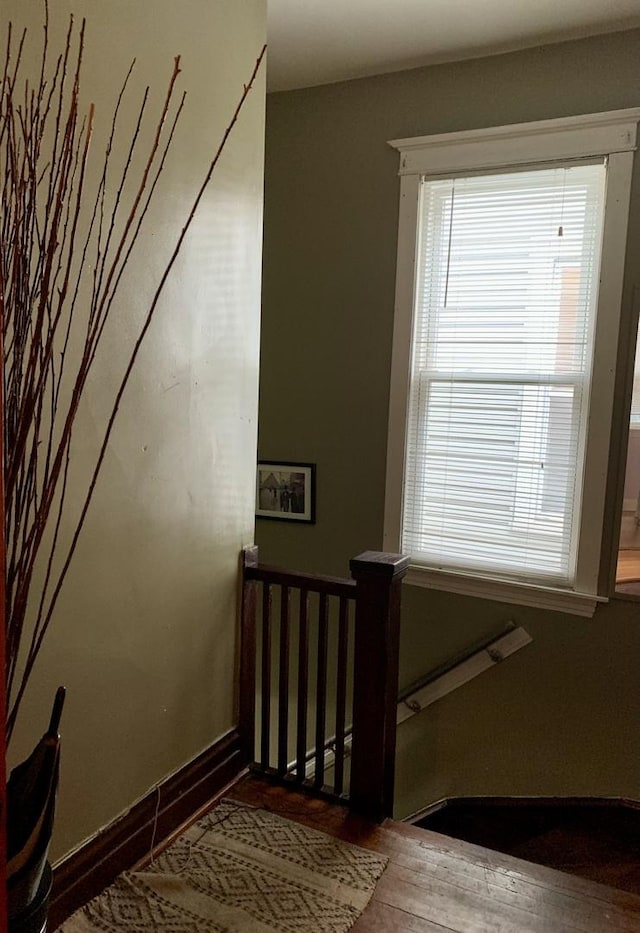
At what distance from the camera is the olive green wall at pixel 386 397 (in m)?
2.71

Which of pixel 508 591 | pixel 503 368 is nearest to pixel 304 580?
pixel 508 591

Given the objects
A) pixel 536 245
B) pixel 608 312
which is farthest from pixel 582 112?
pixel 608 312

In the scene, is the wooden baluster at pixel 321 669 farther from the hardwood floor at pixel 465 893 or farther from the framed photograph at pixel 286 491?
the framed photograph at pixel 286 491

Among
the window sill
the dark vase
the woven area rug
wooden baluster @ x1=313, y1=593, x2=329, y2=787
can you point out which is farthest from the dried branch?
the window sill

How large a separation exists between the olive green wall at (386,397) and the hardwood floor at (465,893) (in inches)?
40.8

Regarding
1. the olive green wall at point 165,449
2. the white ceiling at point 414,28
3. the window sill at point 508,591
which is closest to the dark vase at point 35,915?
the olive green wall at point 165,449

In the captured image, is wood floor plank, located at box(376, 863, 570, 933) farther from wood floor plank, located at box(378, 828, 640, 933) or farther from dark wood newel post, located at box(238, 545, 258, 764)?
dark wood newel post, located at box(238, 545, 258, 764)

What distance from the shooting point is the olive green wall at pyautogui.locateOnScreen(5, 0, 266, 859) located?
1.55 metres

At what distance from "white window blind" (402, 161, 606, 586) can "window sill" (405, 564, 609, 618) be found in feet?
0.15

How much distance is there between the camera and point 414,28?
259 centimetres

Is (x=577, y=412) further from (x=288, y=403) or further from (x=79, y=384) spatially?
(x=79, y=384)

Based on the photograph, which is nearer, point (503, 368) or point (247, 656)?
point (247, 656)

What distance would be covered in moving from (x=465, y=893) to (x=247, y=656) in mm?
892

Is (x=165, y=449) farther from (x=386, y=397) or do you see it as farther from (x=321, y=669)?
(x=386, y=397)
